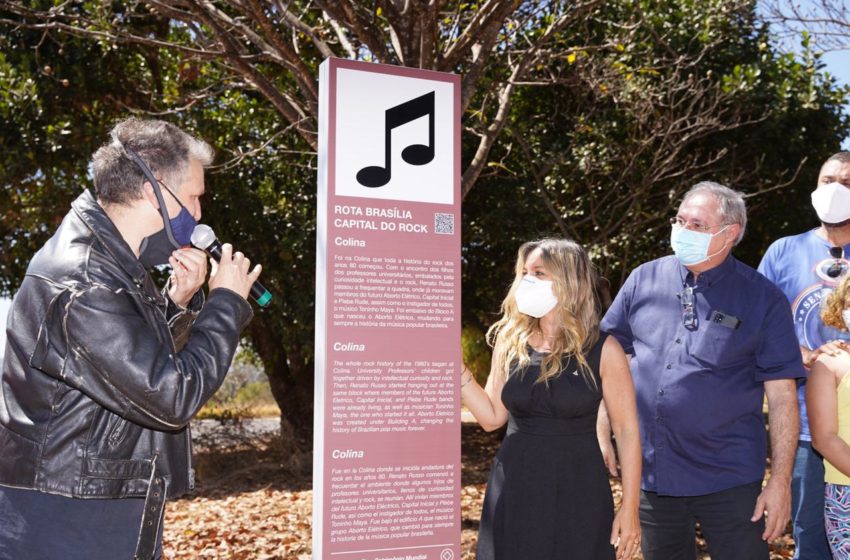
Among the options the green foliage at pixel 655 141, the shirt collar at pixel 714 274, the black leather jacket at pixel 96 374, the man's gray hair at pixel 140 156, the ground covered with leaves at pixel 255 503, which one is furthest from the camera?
the green foliage at pixel 655 141

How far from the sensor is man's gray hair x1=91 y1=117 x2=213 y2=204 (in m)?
2.72

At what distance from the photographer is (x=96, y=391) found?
244 centimetres

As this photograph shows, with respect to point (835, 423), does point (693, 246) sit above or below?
above

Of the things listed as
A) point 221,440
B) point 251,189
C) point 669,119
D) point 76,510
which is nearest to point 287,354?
point 221,440

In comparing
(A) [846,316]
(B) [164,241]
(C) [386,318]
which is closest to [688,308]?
(A) [846,316]

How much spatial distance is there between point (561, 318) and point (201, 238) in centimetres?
177

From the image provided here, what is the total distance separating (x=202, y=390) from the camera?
2.50m

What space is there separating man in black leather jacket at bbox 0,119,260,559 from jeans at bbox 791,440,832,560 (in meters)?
3.19

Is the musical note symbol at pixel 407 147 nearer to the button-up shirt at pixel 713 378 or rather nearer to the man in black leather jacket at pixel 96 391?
the man in black leather jacket at pixel 96 391

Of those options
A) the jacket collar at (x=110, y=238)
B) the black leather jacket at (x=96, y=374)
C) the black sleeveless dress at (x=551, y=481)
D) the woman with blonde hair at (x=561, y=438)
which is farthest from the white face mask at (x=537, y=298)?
the jacket collar at (x=110, y=238)

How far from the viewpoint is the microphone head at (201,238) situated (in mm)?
2957

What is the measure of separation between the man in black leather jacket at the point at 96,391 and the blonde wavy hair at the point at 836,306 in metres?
2.85

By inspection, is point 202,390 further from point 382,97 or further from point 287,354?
point 287,354

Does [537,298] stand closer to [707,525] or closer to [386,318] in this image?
[386,318]
